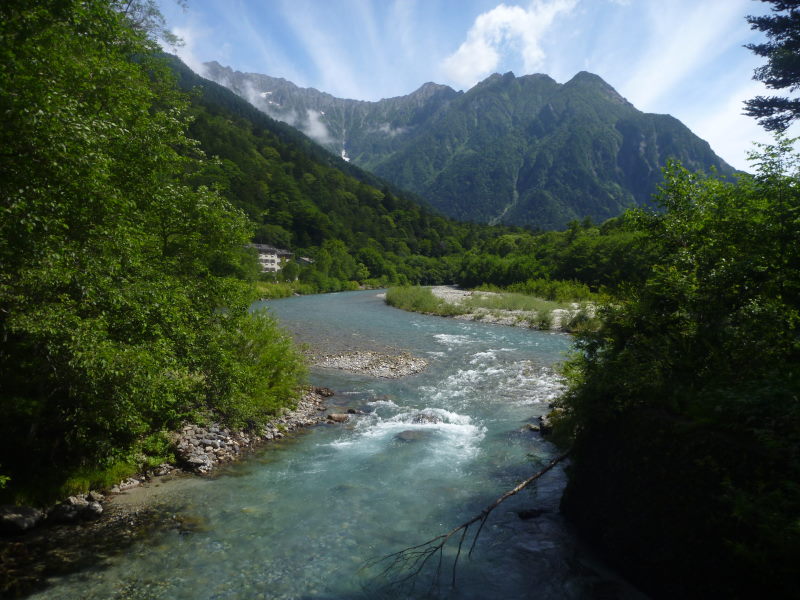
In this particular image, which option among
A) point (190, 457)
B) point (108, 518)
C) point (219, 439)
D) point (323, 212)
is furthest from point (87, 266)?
point (323, 212)

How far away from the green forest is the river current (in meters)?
1.20

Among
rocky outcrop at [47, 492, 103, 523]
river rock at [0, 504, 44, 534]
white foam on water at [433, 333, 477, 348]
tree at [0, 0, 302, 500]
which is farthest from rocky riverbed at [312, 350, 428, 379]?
river rock at [0, 504, 44, 534]

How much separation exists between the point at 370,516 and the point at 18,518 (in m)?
6.42

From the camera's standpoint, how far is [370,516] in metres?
9.01

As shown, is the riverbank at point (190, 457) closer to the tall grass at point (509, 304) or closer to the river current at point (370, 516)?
the river current at point (370, 516)

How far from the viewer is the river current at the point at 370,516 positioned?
6.77m

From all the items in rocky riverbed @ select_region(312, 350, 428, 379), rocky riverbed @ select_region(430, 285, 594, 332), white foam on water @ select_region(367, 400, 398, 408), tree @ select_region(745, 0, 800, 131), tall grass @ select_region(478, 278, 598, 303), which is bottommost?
white foam on water @ select_region(367, 400, 398, 408)

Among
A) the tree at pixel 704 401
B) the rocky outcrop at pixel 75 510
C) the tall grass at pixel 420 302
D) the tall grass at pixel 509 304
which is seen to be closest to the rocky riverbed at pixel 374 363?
the tree at pixel 704 401

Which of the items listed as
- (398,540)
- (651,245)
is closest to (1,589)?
(398,540)

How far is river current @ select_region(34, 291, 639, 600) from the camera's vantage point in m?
6.77

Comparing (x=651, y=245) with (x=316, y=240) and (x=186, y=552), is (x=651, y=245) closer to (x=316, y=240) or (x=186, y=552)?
(x=186, y=552)

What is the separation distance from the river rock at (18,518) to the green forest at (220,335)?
1.12 feet

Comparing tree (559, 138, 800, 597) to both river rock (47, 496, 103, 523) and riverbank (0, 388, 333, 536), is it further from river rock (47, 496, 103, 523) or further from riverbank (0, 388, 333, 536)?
river rock (47, 496, 103, 523)

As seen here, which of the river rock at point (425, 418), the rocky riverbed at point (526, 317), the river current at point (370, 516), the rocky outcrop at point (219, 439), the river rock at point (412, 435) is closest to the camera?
the river current at point (370, 516)
